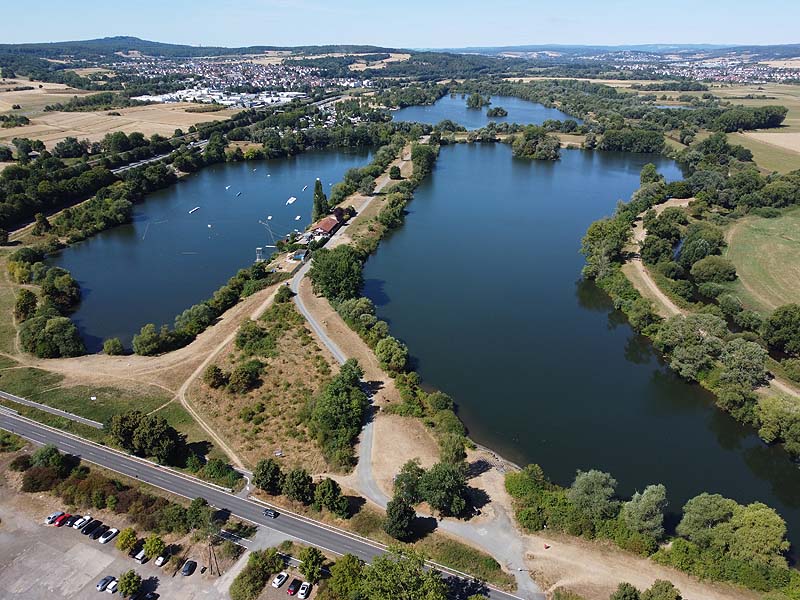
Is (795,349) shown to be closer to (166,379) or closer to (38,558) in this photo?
(166,379)

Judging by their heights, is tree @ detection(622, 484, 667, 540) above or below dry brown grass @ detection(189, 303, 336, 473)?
above

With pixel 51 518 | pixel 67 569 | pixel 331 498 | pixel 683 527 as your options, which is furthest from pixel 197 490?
pixel 683 527

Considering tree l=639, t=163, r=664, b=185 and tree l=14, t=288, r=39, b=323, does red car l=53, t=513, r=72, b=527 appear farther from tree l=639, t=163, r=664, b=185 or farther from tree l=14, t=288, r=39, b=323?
tree l=639, t=163, r=664, b=185

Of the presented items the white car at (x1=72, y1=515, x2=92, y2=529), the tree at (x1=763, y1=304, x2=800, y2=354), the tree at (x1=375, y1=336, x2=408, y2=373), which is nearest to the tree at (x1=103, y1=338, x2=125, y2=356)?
the white car at (x1=72, y1=515, x2=92, y2=529)

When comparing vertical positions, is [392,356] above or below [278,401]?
above

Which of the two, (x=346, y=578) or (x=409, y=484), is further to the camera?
(x=409, y=484)

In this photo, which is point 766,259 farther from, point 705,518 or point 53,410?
point 53,410

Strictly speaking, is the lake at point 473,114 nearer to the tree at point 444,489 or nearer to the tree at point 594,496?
the tree at point 594,496
